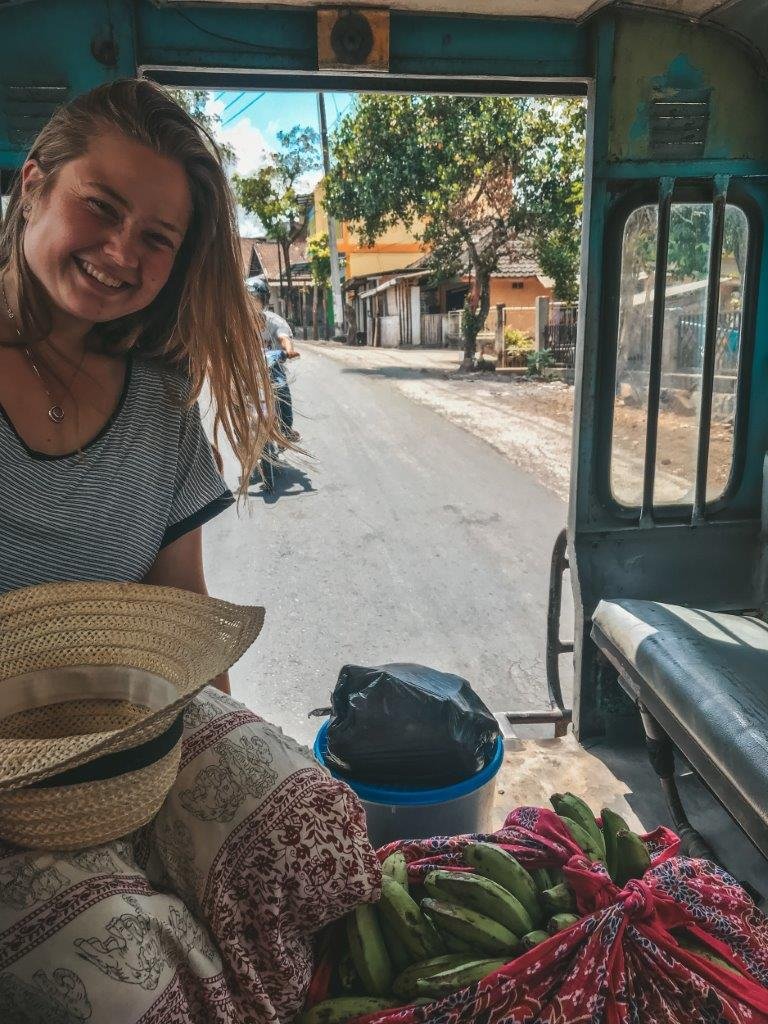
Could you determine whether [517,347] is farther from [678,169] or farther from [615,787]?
[615,787]

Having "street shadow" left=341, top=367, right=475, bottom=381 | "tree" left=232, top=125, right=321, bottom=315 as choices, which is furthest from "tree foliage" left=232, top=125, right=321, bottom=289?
"street shadow" left=341, top=367, right=475, bottom=381

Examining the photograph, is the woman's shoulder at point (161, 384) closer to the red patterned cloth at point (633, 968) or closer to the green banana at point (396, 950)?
the green banana at point (396, 950)

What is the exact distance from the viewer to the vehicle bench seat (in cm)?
222

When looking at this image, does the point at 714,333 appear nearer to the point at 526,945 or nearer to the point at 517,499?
the point at 526,945

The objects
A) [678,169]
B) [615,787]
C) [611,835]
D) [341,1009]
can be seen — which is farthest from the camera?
[615,787]

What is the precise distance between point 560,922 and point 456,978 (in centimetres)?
24

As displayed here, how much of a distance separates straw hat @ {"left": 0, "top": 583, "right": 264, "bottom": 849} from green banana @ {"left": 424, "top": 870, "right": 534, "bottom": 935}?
2.38 feet

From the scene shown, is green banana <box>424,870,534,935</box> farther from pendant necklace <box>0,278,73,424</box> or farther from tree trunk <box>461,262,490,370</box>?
tree trunk <box>461,262,490,370</box>

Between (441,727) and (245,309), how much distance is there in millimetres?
1195

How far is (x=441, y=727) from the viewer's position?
2.25m

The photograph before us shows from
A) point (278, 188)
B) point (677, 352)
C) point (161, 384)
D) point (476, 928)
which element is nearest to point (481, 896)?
point (476, 928)

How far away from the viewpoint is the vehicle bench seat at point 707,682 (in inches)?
87.4

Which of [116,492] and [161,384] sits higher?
[161,384]

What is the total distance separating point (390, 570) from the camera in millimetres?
6027
